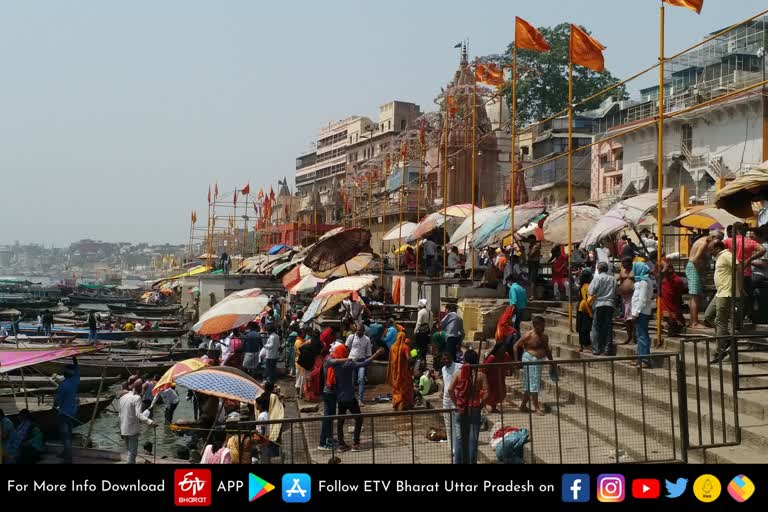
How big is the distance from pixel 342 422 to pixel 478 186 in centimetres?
3164

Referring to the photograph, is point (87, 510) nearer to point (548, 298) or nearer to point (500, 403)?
point (500, 403)

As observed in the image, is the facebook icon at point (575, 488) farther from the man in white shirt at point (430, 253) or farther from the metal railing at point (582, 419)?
the man in white shirt at point (430, 253)

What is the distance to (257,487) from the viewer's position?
5.20 meters

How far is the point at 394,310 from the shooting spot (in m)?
19.5

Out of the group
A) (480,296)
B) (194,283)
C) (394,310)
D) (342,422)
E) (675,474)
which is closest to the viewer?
(675,474)

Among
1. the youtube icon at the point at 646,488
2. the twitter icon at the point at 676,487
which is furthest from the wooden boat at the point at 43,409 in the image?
the twitter icon at the point at 676,487

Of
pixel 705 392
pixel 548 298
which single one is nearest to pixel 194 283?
pixel 548 298

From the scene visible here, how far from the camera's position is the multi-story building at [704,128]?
3097cm

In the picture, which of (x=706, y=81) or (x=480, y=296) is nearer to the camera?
(x=480, y=296)

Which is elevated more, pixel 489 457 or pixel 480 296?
pixel 480 296

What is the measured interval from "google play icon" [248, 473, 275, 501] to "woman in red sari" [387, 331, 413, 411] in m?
7.20

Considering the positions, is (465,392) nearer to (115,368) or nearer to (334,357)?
(334,357)

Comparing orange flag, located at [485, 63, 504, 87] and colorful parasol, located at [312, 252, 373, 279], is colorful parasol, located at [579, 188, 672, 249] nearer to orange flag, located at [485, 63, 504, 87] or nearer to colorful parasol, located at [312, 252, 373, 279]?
orange flag, located at [485, 63, 504, 87]

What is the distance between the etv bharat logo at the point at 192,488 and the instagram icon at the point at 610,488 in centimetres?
278
